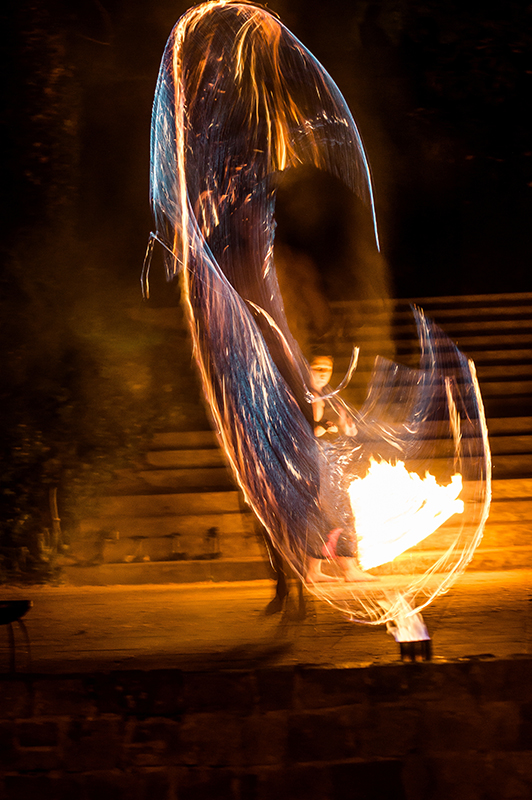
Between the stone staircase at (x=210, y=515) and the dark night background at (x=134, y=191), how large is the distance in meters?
0.39

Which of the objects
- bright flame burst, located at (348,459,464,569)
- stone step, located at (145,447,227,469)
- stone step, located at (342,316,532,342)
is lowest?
stone step, located at (145,447,227,469)

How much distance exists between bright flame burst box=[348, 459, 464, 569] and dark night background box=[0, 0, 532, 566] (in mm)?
2864

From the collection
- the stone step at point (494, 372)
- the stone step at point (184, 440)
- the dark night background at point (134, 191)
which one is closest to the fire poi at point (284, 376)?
the stone step at point (494, 372)

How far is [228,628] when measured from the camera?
4566mm

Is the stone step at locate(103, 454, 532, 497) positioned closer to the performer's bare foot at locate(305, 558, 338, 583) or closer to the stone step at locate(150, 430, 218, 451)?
the stone step at locate(150, 430, 218, 451)

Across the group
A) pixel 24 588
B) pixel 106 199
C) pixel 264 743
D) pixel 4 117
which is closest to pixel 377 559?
pixel 264 743


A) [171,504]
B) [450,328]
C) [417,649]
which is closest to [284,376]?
[171,504]

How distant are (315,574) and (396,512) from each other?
0.76m

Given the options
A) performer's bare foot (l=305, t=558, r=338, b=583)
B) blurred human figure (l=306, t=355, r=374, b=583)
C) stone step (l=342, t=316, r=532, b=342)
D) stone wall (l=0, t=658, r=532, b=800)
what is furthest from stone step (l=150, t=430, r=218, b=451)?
stone wall (l=0, t=658, r=532, b=800)

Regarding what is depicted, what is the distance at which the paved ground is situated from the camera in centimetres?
396

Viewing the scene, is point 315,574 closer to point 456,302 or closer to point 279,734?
point 279,734

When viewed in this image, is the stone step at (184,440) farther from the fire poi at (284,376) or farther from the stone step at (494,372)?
the stone step at (494,372)

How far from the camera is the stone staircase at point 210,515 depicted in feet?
19.4

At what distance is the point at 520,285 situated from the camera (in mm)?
12148
